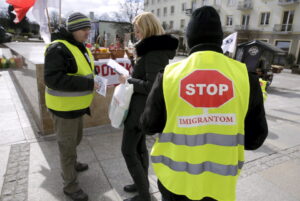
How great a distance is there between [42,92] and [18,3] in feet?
4.98

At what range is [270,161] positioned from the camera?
11.3ft

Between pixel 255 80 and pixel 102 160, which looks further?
pixel 102 160

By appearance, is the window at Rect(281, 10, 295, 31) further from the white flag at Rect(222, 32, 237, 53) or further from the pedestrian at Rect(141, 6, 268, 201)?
the pedestrian at Rect(141, 6, 268, 201)

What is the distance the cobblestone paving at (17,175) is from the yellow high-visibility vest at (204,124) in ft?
6.52

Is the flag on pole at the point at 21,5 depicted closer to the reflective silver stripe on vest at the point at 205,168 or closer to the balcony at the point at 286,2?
the reflective silver stripe on vest at the point at 205,168

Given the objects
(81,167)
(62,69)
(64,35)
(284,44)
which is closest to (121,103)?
(62,69)

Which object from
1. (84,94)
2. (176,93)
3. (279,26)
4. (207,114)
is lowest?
(84,94)

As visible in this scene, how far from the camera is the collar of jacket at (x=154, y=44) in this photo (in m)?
1.88

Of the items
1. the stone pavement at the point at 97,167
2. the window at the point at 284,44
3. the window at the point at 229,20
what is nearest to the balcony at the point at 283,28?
the window at the point at 284,44

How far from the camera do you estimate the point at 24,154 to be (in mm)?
3234

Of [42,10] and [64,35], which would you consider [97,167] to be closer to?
[64,35]

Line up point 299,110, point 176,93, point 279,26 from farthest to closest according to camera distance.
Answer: point 279,26 < point 299,110 < point 176,93

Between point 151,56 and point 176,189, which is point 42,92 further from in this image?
point 176,189

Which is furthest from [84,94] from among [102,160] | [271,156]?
[271,156]
